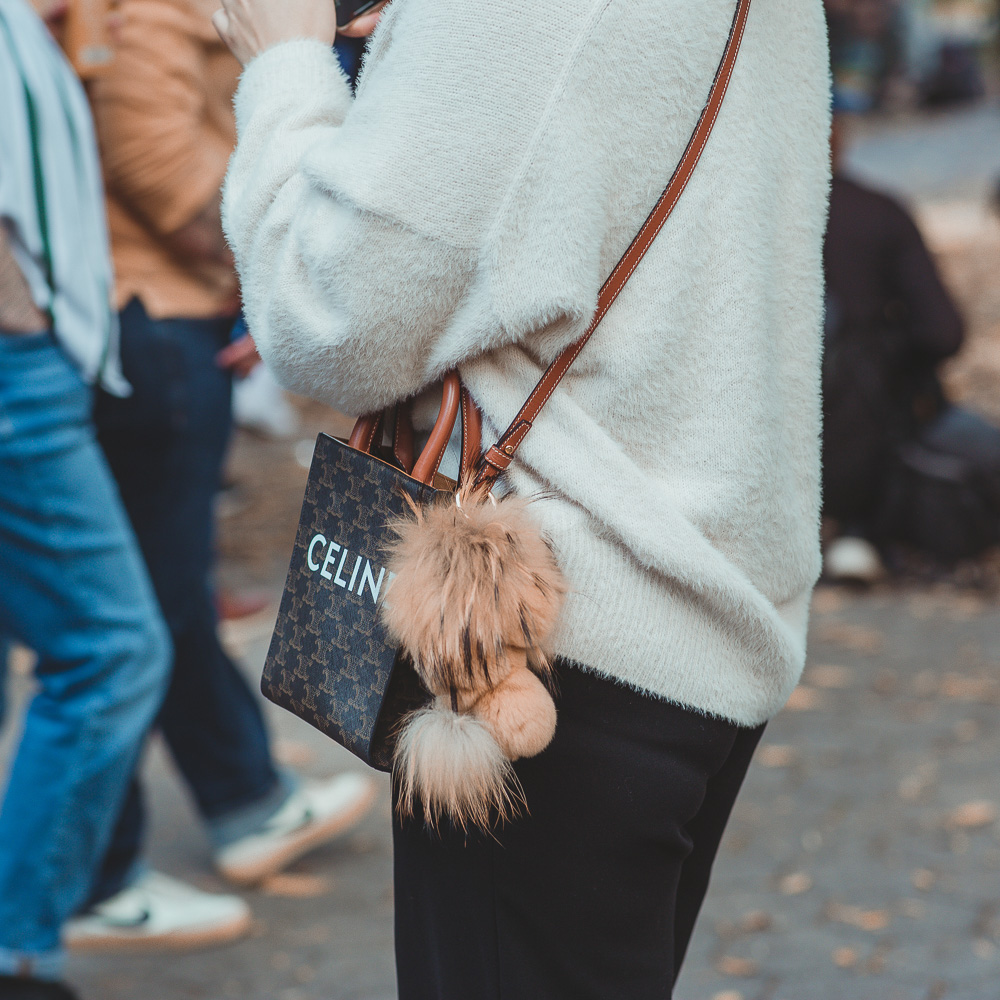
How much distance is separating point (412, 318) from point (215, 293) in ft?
5.89

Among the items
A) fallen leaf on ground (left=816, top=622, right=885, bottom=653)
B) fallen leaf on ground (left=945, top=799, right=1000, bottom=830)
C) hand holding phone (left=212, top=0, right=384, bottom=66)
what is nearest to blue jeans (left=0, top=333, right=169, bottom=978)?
hand holding phone (left=212, top=0, right=384, bottom=66)

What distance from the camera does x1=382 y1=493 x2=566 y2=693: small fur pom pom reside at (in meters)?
1.18

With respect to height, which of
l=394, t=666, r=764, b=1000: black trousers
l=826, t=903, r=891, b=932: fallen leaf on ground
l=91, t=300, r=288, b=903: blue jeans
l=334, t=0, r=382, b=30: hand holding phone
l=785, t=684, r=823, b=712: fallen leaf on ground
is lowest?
l=785, t=684, r=823, b=712: fallen leaf on ground

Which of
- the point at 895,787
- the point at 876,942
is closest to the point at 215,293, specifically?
Result: the point at 876,942

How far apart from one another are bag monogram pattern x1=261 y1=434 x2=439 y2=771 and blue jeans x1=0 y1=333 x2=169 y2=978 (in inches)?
41.2

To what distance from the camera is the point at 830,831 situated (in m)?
3.42

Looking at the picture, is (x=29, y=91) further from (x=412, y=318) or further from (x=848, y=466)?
(x=848, y=466)

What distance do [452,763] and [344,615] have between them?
0.21 metres

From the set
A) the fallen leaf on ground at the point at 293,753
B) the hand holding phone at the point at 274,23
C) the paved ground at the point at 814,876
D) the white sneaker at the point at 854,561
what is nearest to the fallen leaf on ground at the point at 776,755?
the paved ground at the point at 814,876

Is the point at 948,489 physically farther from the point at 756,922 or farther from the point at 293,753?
the point at 293,753

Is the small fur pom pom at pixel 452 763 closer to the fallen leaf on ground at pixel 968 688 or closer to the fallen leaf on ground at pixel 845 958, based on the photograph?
the fallen leaf on ground at pixel 845 958

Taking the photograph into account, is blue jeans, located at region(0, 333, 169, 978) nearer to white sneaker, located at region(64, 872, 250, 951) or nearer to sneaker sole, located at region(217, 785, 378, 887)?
white sneaker, located at region(64, 872, 250, 951)

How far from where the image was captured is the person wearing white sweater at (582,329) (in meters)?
1.16

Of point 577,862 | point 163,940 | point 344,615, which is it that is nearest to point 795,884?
point 163,940
